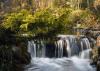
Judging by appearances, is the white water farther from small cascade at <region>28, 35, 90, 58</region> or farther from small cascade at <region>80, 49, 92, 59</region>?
small cascade at <region>28, 35, 90, 58</region>

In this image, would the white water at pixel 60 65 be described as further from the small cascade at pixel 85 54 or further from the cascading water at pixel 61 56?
the small cascade at pixel 85 54

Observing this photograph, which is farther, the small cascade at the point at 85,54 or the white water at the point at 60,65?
the small cascade at the point at 85,54

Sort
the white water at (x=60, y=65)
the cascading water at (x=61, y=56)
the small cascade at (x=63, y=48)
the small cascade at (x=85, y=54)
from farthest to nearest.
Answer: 1. the small cascade at (x=63, y=48)
2. the small cascade at (x=85, y=54)
3. the cascading water at (x=61, y=56)
4. the white water at (x=60, y=65)

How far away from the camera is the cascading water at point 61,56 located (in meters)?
→ 13.4

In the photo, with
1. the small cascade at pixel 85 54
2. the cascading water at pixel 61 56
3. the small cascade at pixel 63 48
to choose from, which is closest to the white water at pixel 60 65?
the cascading water at pixel 61 56

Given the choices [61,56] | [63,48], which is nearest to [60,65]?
[61,56]

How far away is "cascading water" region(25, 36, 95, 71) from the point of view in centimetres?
1338

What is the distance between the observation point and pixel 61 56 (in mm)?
16828

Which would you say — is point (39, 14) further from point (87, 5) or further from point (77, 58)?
point (87, 5)

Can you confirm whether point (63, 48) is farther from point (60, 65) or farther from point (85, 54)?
point (60, 65)

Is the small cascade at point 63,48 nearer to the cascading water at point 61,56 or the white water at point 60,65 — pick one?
the cascading water at point 61,56

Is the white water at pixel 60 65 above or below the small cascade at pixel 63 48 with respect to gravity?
below

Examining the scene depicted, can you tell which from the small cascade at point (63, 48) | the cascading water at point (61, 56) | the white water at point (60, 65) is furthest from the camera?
the small cascade at point (63, 48)

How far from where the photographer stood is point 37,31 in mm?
7797
